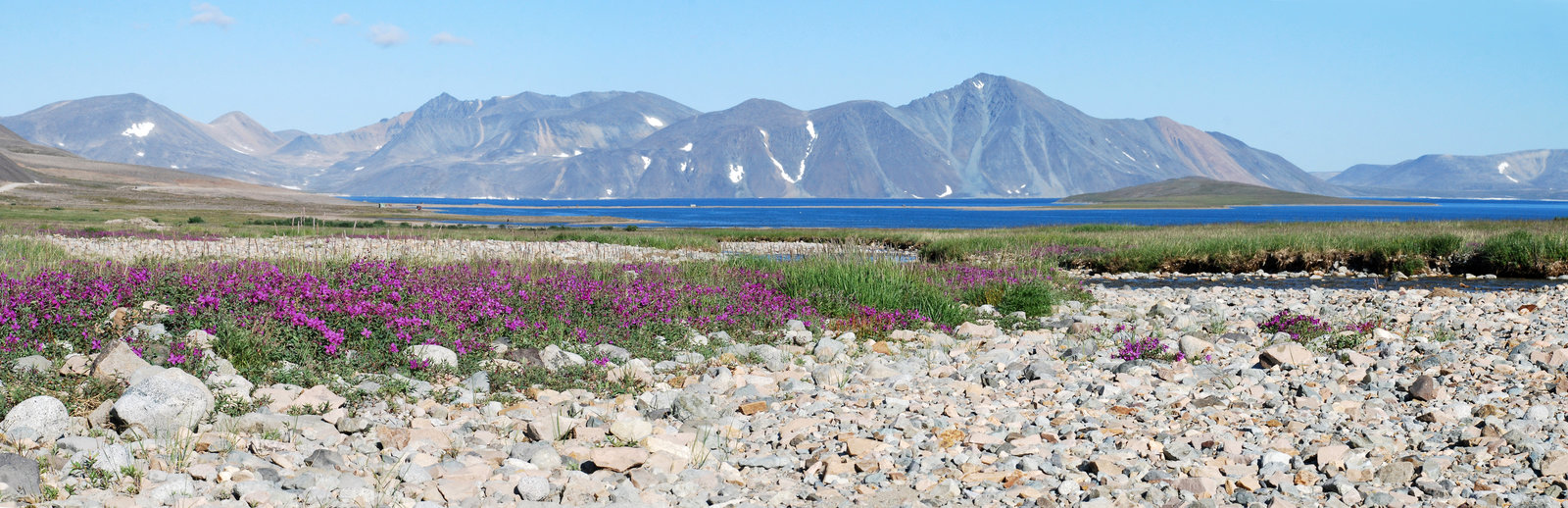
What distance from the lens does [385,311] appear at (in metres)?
10.2

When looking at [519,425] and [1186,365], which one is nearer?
[519,425]

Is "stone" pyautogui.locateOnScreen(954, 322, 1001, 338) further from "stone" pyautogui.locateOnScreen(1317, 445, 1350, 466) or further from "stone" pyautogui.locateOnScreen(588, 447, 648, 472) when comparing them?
"stone" pyautogui.locateOnScreen(588, 447, 648, 472)

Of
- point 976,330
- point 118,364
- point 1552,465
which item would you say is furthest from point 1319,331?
point 118,364

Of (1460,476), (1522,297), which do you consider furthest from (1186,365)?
(1522,297)

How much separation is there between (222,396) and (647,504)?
381cm

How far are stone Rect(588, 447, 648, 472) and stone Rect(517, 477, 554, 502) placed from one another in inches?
20.7

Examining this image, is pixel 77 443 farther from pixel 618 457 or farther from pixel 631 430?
pixel 631 430

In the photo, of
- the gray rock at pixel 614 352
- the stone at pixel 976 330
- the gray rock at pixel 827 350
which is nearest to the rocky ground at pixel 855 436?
the gray rock at pixel 614 352

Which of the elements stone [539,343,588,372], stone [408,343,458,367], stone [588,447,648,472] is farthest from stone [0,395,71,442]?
stone [539,343,588,372]

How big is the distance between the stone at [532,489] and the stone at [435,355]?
360 centimetres

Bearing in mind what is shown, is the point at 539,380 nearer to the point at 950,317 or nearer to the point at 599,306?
the point at 599,306

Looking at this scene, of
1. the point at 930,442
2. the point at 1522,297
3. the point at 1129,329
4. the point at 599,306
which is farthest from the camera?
the point at 1522,297

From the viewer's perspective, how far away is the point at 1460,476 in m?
6.30

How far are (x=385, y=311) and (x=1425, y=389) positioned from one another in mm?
9595
